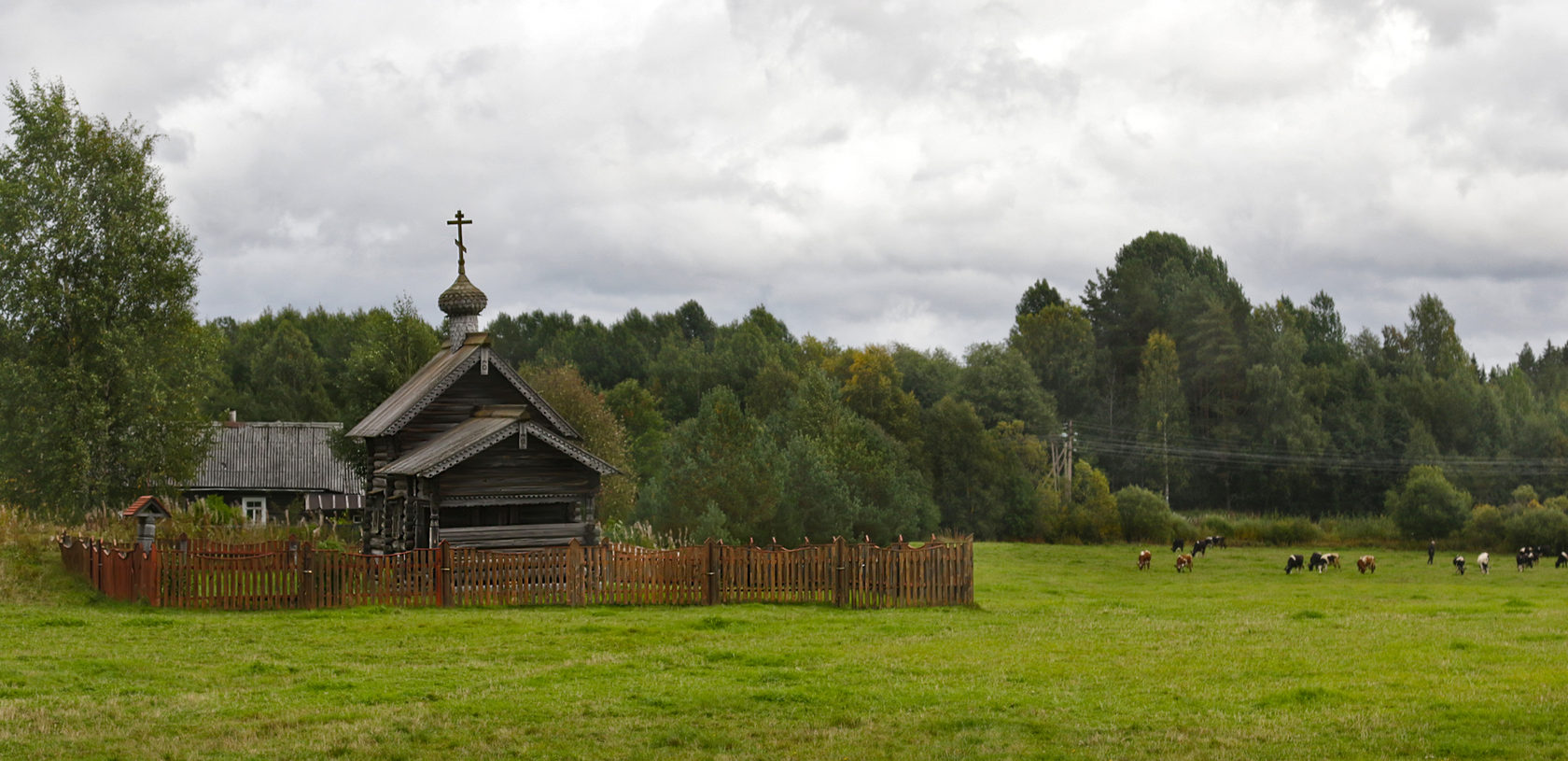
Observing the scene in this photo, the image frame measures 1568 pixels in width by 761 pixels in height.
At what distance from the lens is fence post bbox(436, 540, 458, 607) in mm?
24172

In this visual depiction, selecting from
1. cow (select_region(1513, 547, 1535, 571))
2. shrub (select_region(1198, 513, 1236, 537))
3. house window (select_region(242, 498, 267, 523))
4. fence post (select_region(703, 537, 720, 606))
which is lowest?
cow (select_region(1513, 547, 1535, 571))

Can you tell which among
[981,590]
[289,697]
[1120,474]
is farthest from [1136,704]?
[1120,474]

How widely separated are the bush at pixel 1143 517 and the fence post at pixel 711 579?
49.0 metres

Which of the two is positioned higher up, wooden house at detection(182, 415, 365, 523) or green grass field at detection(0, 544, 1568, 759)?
wooden house at detection(182, 415, 365, 523)

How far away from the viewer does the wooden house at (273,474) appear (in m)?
59.0

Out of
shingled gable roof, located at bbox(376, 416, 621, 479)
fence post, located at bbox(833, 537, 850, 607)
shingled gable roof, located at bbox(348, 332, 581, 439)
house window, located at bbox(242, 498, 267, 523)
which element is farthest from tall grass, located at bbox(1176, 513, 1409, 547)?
fence post, located at bbox(833, 537, 850, 607)

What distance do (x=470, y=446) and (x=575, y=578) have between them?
5.15 metres

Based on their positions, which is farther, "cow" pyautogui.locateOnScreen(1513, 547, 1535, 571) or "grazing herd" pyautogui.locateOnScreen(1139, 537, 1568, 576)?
"cow" pyautogui.locateOnScreen(1513, 547, 1535, 571)

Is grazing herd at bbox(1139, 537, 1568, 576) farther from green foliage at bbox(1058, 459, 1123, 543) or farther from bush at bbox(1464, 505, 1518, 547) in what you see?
green foliage at bbox(1058, 459, 1123, 543)

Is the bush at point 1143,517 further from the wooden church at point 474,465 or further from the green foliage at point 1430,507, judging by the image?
the wooden church at point 474,465

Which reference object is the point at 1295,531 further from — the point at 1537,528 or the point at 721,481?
the point at 721,481

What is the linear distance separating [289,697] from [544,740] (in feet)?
12.4

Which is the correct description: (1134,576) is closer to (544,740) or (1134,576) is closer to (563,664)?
(563,664)

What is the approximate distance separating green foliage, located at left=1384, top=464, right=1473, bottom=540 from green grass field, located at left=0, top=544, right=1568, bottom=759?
155ft
